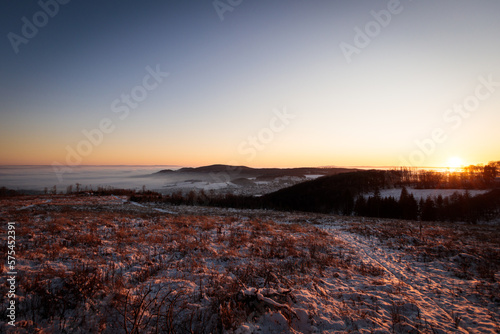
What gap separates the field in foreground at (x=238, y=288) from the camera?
4613 millimetres

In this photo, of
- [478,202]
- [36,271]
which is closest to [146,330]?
[36,271]

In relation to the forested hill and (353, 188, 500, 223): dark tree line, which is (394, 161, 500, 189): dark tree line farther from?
(353, 188, 500, 223): dark tree line

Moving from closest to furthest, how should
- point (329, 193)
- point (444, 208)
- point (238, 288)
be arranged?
point (238, 288), point (444, 208), point (329, 193)

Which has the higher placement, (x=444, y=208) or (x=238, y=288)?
(x=238, y=288)

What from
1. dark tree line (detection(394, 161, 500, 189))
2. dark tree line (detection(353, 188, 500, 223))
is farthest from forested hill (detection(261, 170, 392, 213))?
dark tree line (detection(353, 188, 500, 223))

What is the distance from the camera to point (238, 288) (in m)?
5.90

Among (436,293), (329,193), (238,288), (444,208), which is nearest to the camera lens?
(238,288)

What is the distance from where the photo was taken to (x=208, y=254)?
948 centimetres

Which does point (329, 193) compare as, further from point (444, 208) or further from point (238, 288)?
point (238, 288)

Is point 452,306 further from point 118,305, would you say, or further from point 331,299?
point 118,305

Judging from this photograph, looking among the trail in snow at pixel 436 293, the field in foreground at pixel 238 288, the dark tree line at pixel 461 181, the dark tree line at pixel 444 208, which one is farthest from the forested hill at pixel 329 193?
the field in foreground at pixel 238 288

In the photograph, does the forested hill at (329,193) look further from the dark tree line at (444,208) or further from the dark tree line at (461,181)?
the dark tree line at (444,208)

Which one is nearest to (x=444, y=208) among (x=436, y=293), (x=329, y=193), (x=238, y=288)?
(x=329, y=193)

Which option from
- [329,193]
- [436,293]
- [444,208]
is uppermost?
[436,293]
